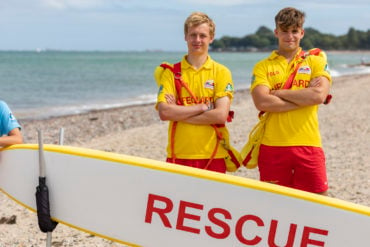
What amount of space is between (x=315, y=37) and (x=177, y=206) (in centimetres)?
11640

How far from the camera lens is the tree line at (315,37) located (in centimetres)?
12306

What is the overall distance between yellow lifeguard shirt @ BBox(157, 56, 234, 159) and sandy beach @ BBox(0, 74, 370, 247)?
1416 mm

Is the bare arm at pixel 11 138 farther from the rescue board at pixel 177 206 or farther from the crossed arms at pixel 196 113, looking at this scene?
the crossed arms at pixel 196 113

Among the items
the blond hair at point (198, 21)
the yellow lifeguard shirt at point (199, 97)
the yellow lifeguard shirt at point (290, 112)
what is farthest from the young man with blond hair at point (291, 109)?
the blond hair at point (198, 21)

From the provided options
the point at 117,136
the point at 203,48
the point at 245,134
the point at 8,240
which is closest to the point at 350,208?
the point at 203,48

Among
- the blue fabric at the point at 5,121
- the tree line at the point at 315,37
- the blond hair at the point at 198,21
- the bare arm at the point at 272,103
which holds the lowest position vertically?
the tree line at the point at 315,37

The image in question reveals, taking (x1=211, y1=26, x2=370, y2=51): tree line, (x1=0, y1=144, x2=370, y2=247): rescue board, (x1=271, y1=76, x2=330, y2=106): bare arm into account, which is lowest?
(x1=211, y1=26, x2=370, y2=51): tree line

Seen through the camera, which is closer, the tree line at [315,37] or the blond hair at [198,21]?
the blond hair at [198,21]

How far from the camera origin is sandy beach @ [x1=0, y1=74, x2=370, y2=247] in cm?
424

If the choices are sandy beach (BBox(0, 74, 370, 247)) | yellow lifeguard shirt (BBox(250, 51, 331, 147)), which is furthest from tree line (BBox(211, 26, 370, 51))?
yellow lifeguard shirt (BBox(250, 51, 331, 147))

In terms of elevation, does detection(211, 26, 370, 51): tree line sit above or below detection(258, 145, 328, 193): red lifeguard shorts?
below

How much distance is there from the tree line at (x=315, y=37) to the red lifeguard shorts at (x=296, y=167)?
110 meters

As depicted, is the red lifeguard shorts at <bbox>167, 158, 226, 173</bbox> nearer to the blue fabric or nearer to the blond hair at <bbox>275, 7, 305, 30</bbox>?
the blond hair at <bbox>275, 7, 305, 30</bbox>

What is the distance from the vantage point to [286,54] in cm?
298
